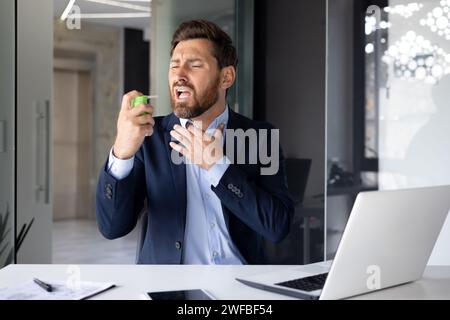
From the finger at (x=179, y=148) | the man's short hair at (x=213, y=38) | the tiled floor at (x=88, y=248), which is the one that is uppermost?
the man's short hair at (x=213, y=38)

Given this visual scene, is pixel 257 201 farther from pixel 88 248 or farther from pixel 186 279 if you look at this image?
pixel 88 248

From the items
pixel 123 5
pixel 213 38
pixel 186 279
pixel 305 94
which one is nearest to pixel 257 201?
pixel 186 279

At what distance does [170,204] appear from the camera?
2.12 metres

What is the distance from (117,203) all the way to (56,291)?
2.33 ft

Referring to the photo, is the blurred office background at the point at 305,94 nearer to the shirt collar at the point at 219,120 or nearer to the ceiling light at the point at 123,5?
the ceiling light at the point at 123,5

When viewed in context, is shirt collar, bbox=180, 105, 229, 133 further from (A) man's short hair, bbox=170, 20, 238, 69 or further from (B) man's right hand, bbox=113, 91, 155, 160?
(B) man's right hand, bbox=113, 91, 155, 160

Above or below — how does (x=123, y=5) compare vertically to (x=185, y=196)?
above

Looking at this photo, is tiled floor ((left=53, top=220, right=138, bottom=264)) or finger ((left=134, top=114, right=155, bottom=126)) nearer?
finger ((left=134, top=114, right=155, bottom=126))

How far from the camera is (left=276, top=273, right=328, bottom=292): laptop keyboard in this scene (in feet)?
4.31

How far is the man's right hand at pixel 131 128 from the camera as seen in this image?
2.01 metres

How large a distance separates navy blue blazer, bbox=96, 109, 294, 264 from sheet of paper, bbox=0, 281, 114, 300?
630 millimetres

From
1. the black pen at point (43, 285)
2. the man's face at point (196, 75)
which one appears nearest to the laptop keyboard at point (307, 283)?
the black pen at point (43, 285)

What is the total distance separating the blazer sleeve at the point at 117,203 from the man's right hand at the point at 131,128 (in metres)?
0.07

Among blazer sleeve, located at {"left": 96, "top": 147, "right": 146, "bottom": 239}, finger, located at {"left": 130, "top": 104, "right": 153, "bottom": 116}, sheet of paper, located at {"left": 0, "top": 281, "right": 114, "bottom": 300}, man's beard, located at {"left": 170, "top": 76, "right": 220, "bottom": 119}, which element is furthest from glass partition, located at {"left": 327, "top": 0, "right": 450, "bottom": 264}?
sheet of paper, located at {"left": 0, "top": 281, "right": 114, "bottom": 300}
